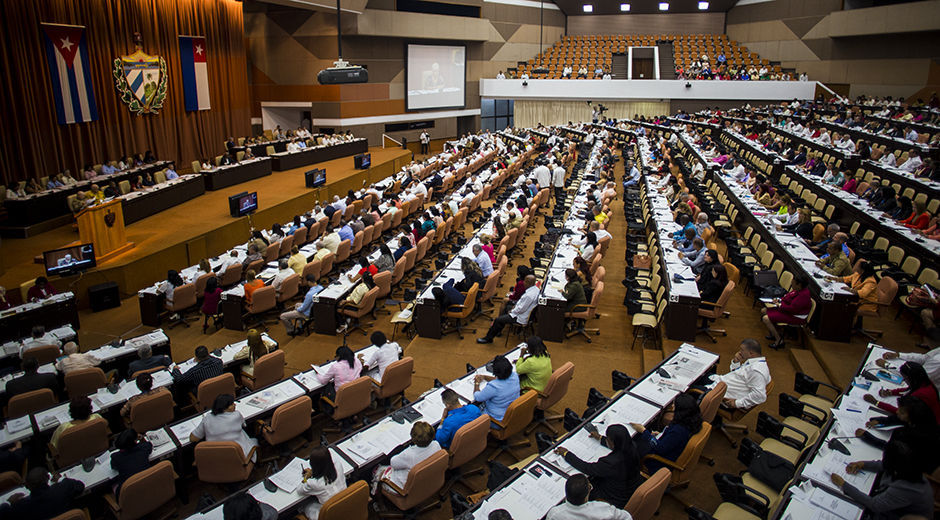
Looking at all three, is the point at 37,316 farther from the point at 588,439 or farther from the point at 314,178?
the point at 314,178

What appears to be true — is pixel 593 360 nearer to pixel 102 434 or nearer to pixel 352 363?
pixel 352 363

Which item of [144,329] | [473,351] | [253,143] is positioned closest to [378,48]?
[253,143]

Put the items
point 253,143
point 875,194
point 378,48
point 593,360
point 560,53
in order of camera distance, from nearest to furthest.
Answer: point 593,360 < point 875,194 < point 253,143 < point 378,48 < point 560,53

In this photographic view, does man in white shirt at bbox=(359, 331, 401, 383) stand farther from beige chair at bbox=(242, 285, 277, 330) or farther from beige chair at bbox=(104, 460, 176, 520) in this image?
beige chair at bbox=(242, 285, 277, 330)

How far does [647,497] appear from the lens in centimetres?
425

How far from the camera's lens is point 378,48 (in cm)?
2886

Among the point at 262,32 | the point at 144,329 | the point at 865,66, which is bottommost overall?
the point at 144,329

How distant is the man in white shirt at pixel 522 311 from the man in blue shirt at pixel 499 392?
265 centimetres

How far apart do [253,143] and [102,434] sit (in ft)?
62.0

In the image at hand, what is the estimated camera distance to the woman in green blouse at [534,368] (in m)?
6.35

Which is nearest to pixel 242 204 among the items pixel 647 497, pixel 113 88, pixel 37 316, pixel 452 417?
pixel 37 316

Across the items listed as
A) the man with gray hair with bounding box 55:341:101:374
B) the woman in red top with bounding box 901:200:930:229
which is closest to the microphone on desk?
the woman in red top with bounding box 901:200:930:229

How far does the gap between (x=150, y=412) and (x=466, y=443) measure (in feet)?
12.1

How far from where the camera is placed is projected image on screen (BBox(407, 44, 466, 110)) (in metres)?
30.6
